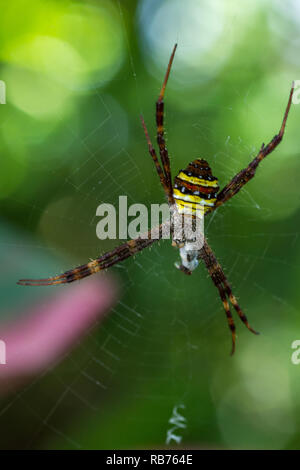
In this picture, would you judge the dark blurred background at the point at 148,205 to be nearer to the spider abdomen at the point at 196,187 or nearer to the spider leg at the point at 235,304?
the spider leg at the point at 235,304

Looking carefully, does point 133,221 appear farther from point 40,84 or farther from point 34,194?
point 40,84

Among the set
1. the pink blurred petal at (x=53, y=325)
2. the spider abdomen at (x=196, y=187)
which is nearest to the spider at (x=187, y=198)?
the spider abdomen at (x=196, y=187)

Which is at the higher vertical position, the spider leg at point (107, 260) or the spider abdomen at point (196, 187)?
the spider abdomen at point (196, 187)

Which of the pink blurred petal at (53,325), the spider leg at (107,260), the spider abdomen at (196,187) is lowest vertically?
the pink blurred petal at (53,325)

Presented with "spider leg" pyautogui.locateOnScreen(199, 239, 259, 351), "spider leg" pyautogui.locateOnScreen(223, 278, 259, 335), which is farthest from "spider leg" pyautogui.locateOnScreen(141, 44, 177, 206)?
"spider leg" pyautogui.locateOnScreen(223, 278, 259, 335)

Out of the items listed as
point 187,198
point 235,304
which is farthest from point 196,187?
point 235,304

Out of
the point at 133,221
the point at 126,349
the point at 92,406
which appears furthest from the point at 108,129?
the point at 92,406

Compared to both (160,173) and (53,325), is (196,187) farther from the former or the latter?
(53,325)
